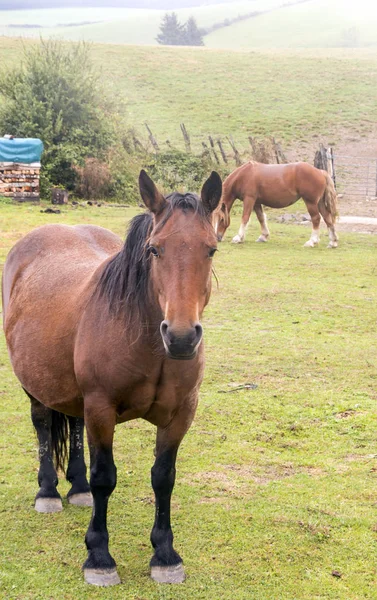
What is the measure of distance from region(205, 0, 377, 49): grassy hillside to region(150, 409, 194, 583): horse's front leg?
9704cm

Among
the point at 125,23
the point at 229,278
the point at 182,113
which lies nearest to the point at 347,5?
the point at 125,23

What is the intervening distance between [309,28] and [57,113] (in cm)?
9752

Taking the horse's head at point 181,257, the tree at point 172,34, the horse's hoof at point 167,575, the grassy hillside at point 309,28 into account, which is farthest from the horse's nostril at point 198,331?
the grassy hillside at point 309,28

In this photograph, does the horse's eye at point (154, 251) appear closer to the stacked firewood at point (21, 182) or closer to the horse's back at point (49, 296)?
the horse's back at point (49, 296)

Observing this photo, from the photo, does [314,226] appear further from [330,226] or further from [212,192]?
[212,192]

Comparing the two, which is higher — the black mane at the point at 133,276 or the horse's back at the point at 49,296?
the black mane at the point at 133,276

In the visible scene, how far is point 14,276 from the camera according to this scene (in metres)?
4.79

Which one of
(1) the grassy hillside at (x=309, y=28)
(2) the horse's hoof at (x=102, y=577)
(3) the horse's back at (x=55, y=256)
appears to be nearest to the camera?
(2) the horse's hoof at (x=102, y=577)

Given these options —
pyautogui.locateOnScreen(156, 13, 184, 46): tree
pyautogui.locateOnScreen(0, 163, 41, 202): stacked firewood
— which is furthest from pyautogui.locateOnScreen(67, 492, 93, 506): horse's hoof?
pyautogui.locateOnScreen(156, 13, 184, 46): tree

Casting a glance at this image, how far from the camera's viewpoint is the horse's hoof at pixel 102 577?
140 inches

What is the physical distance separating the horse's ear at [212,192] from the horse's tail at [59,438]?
6.31 feet

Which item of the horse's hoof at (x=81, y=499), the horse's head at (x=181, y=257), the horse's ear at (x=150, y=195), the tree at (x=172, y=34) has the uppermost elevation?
the tree at (x=172, y=34)

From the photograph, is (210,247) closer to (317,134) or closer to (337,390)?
(337,390)

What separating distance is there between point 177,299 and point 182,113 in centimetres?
3684
